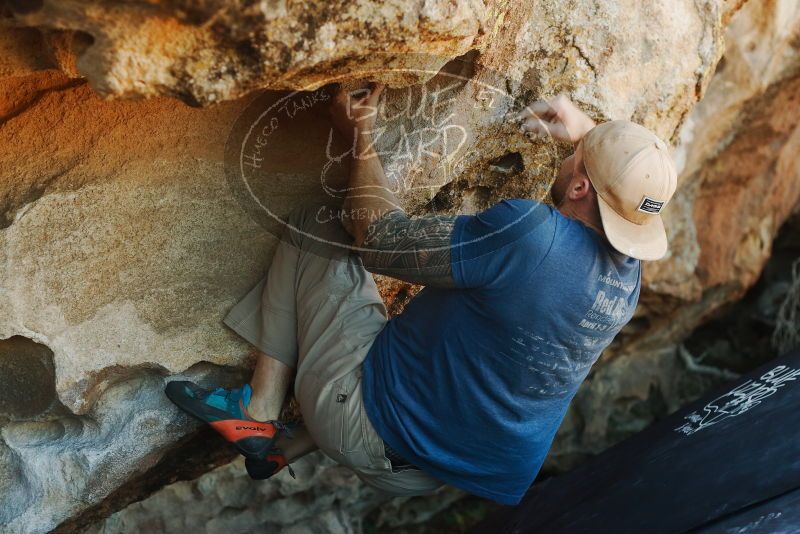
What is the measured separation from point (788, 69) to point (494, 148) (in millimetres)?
1617

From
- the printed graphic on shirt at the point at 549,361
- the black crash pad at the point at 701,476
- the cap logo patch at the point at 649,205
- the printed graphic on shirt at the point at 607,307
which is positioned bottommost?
the black crash pad at the point at 701,476

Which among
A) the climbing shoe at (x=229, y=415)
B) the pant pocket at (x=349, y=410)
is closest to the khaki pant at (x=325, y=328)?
the pant pocket at (x=349, y=410)

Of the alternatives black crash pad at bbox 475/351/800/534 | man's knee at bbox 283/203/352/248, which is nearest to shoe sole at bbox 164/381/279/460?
man's knee at bbox 283/203/352/248

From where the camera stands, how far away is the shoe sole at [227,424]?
6.66ft

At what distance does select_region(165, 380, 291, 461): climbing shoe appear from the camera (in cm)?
203

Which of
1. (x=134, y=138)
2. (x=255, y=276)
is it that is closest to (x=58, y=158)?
(x=134, y=138)

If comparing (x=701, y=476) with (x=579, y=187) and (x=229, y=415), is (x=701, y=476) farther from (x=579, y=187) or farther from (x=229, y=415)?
(x=229, y=415)

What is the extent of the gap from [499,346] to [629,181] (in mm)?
402

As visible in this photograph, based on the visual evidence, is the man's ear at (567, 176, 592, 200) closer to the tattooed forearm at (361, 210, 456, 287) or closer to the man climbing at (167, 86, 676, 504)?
the man climbing at (167, 86, 676, 504)

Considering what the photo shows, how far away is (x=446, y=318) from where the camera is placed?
1830 mm

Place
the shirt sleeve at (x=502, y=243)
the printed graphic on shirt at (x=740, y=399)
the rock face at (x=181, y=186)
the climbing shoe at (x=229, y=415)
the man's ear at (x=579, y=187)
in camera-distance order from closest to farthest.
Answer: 1. the shirt sleeve at (x=502, y=243)
2. the man's ear at (x=579, y=187)
3. the rock face at (x=181, y=186)
4. the climbing shoe at (x=229, y=415)
5. the printed graphic on shirt at (x=740, y=399)

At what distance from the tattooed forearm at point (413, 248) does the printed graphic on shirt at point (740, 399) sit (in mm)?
1220

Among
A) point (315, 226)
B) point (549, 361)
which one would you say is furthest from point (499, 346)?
point (315, 226)

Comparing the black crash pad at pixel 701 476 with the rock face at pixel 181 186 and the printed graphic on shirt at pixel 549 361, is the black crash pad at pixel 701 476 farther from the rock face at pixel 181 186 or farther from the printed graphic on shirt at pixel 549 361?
the rock face at pixel 181 186
